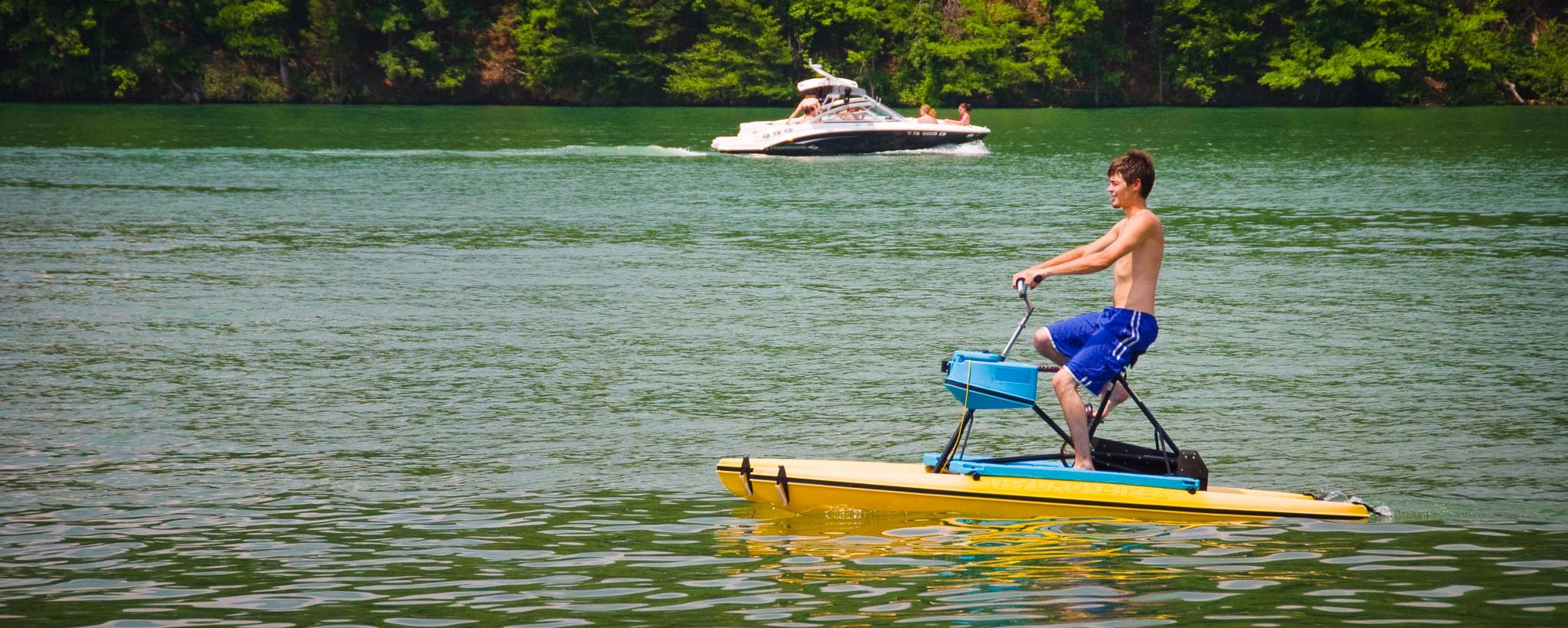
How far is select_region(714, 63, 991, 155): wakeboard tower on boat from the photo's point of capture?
146 ft

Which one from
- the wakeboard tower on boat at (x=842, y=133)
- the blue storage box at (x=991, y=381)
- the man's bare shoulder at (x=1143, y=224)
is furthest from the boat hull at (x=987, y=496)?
the wakeboard tower on boat at (x=842, y=133)

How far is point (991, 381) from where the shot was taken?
8234 millimetres

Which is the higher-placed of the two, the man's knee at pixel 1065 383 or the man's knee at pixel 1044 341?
the man's knee at pixel 1044 341

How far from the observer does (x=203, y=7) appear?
258 feet

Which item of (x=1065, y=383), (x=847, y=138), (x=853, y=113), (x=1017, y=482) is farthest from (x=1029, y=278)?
(x=853, y=113)

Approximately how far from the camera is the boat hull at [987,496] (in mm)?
8422

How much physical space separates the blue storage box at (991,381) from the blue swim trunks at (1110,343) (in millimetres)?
241

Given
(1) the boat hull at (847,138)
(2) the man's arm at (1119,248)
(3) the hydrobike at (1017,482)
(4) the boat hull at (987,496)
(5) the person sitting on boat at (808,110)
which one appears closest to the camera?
(2) the man's arm at (1119,248)

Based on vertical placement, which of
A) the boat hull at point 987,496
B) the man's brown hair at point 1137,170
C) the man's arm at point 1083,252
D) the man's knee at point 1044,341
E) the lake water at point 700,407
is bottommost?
the lake water at point 700,407

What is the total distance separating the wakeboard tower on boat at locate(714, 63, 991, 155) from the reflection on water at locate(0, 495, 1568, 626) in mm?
35927

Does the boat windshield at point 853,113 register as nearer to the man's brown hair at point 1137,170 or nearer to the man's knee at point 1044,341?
the man's knee at point 1044,341

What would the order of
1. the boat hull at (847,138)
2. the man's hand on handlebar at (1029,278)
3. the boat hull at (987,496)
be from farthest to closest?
the boat hull at (847,138), the boat hull at (987,496), the man's hand on handlebar at (1029,278)

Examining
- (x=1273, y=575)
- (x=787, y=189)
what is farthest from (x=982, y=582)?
Answer: (x=787, y=189)

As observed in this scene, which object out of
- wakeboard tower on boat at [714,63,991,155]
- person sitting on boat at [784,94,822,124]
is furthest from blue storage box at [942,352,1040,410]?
person sitting on boat at [784,94,822,124]
